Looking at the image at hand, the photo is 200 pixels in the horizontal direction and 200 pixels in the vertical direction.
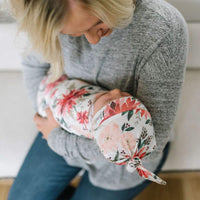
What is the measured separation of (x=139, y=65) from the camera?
26.3 inches

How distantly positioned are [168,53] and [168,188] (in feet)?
2.89

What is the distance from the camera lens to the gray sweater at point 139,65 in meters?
0.62

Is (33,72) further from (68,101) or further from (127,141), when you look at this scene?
(127,141)

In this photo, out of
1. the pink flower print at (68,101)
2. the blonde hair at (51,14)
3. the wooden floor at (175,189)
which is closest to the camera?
the blonde hair at (51,14)

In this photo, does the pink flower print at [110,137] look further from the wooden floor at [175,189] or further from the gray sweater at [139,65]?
the wooden floor at [175,189]

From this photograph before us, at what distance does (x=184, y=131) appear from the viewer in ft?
3.43

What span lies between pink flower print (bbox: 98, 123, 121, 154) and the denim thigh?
399 mm

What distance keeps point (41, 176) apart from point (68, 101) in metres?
0.36

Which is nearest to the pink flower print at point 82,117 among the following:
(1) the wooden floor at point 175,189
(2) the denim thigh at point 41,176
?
(2) the denim thigh at point 41,176

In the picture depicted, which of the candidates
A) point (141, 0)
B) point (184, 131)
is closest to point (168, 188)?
point (184, 131)

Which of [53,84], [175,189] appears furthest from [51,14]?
[175,189]

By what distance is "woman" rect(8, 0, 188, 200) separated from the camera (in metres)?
0.55

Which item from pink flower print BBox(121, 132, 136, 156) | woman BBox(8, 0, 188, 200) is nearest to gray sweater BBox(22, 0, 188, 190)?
woman BBox(8, 0, 188, 200)

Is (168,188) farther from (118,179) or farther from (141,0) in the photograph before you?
(141,0)
